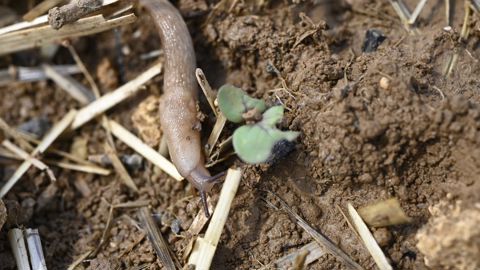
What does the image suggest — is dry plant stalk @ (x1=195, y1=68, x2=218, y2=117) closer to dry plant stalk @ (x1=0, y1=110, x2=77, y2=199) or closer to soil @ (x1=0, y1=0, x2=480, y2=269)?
soil @ (x1=0, y1=0, x2=480, y2=269)

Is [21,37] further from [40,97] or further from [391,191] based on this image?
[391,191]

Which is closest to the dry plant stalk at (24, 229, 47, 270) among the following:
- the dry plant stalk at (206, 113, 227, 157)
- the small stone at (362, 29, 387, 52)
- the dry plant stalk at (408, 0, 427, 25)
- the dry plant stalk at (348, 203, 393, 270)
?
the dry plant stalk at (206, 113, 227, 157)

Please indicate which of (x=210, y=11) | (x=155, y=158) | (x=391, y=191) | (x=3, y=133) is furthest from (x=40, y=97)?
(x=391, y=191)

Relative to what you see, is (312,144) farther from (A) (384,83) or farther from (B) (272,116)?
(A) (384,83)

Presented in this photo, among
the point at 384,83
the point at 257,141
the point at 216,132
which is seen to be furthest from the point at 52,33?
the point at 384,83

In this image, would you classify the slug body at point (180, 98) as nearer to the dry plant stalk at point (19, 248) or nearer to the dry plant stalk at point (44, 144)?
the dry plant stalk at point (44, 144)

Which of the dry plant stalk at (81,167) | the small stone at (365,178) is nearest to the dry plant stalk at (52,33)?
the dry plant stalk at (81,167)
